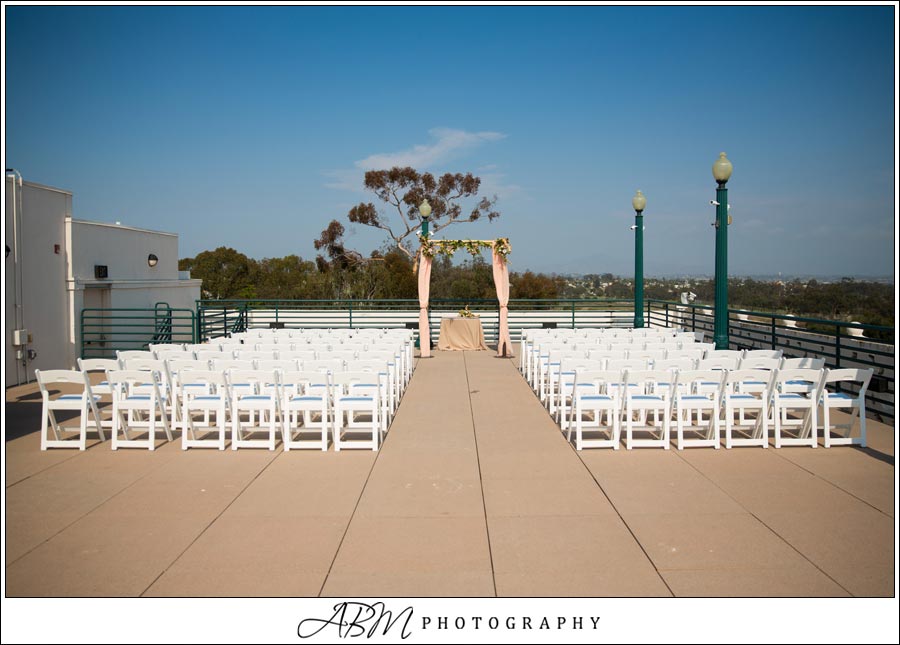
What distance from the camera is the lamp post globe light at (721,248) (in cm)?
1175

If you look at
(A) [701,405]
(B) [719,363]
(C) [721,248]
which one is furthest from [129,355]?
(C) [721,248]

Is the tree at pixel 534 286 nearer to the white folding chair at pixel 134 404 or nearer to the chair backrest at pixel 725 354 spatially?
the chair backrest at pixel 725 354

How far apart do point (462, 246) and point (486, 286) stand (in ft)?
47.6

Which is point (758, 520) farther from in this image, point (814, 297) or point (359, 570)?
point (814, 297)

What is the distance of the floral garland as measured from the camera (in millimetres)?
17484

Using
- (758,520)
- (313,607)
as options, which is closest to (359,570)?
(313,607)

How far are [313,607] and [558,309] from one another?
65.2 feet

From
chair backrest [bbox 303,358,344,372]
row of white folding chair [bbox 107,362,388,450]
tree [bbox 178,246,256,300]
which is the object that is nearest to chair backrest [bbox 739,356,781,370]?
row of white folding chair [bbox 107,362,388,450]

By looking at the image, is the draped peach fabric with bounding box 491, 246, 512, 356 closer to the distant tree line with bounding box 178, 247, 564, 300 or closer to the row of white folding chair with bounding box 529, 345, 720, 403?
the row of white folding chair with bounding box 529, 345, 720, 403

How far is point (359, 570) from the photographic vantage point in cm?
443

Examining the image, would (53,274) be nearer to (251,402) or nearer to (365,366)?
(365,366)

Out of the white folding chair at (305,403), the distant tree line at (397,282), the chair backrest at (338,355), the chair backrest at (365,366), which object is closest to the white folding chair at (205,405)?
the white folding chair at (305,403)

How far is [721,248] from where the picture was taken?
11.9 metres

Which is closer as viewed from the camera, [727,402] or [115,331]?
[727,402]
